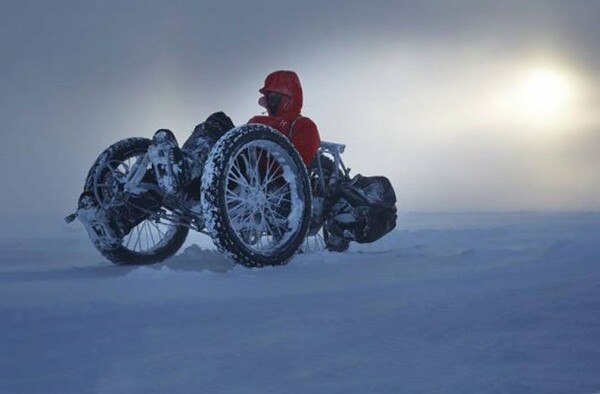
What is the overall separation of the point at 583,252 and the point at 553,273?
1358 millimetres

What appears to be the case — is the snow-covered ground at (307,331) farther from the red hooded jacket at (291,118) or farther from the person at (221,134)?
the red hooded jacket at (291,118)

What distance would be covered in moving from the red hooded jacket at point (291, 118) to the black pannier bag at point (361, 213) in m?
0.59

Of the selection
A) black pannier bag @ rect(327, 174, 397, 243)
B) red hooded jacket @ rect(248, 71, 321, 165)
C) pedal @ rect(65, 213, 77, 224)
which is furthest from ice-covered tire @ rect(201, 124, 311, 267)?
pedal @ rect(65, 213, 77, 224)

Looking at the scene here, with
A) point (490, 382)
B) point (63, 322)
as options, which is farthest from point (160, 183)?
point (490, 382)

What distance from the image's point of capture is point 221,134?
5.73m

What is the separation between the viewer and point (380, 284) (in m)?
Answer: 4.13

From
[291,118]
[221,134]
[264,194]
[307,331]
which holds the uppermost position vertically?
[291,118]

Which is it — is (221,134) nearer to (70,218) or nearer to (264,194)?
(264,194)

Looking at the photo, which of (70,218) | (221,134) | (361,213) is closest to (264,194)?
(221,134)

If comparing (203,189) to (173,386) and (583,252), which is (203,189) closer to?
(173,386)

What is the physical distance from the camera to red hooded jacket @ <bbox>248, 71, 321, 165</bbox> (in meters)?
6.00

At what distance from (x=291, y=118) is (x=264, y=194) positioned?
3.42ft

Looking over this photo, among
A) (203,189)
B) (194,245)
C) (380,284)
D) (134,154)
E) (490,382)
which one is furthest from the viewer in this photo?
(194,245)

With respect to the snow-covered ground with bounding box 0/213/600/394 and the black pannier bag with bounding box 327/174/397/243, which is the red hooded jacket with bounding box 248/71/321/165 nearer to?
the black pannier bag with bounding box 327/174/397/243
